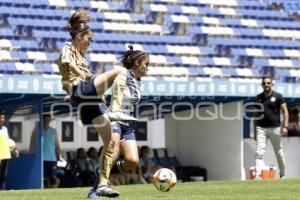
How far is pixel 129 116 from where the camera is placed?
11711 millimetres

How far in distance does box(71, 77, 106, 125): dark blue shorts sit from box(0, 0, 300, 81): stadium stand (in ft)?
41.9

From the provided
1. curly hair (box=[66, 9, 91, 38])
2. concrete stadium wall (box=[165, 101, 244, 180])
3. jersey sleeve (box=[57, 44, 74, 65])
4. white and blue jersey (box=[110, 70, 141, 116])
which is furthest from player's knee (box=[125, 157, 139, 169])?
concrete stadium wall (box=[165, 101, 244, 180])

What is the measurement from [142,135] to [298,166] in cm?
441

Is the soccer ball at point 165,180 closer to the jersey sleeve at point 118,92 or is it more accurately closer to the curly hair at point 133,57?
the jersey sleeve at point 118,92

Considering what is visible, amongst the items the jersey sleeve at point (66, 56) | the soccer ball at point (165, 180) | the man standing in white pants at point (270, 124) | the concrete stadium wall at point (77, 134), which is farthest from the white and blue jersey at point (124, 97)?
the concrete stadium wall at point (77, 134)

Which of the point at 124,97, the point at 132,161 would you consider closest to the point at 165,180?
the point at 132,161

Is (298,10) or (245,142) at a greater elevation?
(298,10)

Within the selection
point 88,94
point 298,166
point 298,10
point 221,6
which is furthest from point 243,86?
point 88,94

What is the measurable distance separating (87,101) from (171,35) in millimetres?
17673

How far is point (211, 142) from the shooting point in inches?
1009

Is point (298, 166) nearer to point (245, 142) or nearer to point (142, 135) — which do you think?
point (245, 142)

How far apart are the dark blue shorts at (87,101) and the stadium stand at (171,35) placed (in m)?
12.8

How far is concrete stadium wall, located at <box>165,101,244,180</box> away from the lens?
80.5 feet

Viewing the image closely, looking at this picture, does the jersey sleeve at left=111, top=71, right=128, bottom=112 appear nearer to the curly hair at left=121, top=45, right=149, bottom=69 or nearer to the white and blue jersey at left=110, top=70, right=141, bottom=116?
the white and blue jersey at left=110, top=70, right=141, bottom=116
